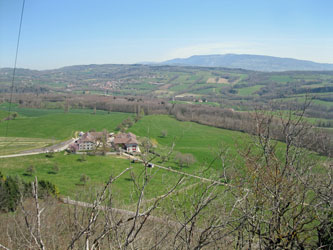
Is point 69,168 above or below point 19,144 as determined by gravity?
below

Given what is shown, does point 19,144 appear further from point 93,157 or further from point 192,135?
point 192,135

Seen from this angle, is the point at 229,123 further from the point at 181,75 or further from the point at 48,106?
the point at 181,75

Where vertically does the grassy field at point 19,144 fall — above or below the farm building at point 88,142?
below

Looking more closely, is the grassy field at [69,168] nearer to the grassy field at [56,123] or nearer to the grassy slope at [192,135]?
the grassy slope at [192,135]

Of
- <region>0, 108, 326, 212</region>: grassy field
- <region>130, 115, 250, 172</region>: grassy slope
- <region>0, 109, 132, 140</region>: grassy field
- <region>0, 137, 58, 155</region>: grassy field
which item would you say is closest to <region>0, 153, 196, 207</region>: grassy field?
<region>0, 108, 326, 212</region>: grassy field

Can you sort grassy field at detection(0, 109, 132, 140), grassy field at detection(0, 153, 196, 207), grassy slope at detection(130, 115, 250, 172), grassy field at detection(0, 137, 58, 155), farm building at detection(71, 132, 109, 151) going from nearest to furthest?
grassy field at detection(0, 153, 196, 207)
grassy slope at detection(130, 115, 250, 172)
grassy field at detection(0, 137, 58, 155)
farm building at detection(71, 132, 109, 151)
grassy field at detection(0, 109, 132, 140)

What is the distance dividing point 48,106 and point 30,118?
924 centimetres

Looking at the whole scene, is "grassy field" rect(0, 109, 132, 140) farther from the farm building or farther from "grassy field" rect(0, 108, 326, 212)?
the farm building

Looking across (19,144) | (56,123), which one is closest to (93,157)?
(19,144)

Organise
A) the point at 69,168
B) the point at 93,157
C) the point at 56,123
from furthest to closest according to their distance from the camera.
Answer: the point at 56,123 < the point at 93,157 < the point at 69,168

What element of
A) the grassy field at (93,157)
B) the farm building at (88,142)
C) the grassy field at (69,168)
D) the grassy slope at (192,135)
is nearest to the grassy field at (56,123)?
the grassy field at (93,157)

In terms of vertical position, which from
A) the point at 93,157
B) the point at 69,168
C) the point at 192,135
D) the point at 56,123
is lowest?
the point at 69,168

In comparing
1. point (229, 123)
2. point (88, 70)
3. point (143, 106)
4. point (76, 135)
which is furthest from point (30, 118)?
point (88, 70)

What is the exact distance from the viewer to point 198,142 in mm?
26922
